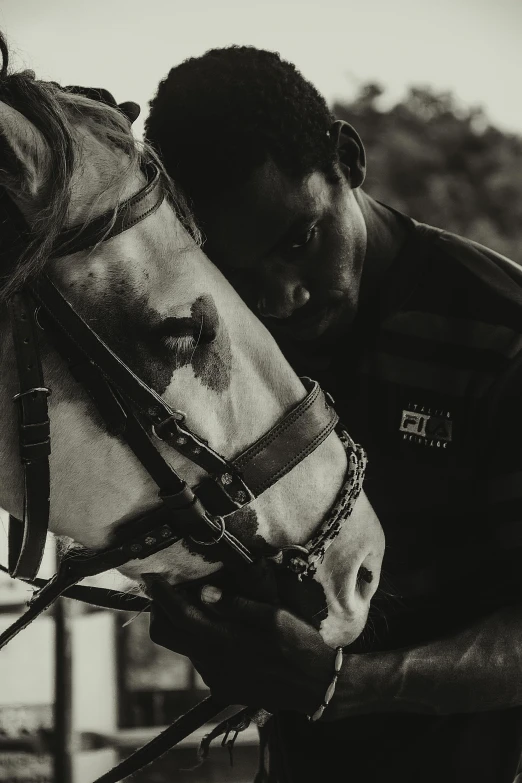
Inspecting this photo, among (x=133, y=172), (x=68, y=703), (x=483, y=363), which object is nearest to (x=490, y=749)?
(x=483, y=363)

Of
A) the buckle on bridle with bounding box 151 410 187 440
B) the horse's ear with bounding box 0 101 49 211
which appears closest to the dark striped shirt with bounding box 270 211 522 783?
the buckle on bridle with bounding box 151 410 187 440

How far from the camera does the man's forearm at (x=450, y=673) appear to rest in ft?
6.72

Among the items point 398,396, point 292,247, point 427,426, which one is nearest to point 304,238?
point 292,247

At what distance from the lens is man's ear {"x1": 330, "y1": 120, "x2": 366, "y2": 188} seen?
8.13 ft

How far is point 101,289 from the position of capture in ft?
5.51

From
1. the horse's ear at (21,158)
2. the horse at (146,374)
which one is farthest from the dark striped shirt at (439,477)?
the horse's ear at (21,158)

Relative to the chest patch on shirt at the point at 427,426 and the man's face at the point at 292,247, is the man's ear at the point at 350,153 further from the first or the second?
A: the chest patch on shirt at the point at 427,426

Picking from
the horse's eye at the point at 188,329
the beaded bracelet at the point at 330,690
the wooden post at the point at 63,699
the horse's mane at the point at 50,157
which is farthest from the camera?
the wooden post at the point at 63,699

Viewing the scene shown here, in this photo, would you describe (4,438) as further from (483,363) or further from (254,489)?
(483,363)

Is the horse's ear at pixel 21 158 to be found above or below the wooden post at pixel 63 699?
above

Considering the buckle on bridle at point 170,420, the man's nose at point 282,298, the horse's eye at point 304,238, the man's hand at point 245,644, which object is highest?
the horse's eye at point 304,238

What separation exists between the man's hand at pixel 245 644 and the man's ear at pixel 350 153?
139 cm

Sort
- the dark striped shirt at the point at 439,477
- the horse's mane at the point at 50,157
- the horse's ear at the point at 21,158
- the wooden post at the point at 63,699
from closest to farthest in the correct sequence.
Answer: the horse's ear at the point at 21,158, the horse's mane at the point at 50,157, the dark striped shirt at the point at 439,477, the wooden post at the point at 63,699

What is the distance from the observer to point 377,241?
2.53 meters
